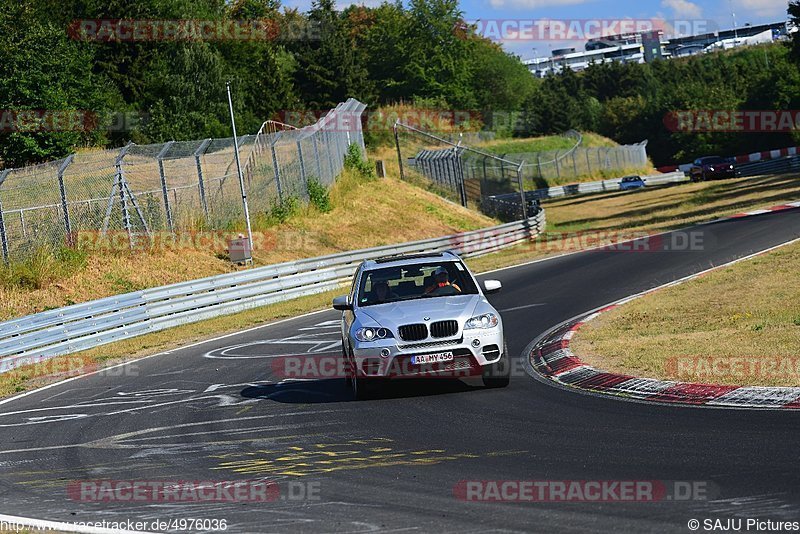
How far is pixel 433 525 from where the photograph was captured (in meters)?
6.20

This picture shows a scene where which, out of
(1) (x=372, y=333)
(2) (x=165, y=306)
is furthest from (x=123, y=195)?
(1) (x=372, y=333)

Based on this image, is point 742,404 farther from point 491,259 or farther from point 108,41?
point 108,41

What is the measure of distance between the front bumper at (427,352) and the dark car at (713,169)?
60.0 meters

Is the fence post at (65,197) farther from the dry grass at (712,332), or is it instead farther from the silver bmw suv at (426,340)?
the silver bmw suv at (426,340)

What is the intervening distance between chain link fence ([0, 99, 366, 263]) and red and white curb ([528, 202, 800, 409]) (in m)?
15.1

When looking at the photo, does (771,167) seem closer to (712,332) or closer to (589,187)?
(589,187)

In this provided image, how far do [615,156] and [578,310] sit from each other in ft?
233

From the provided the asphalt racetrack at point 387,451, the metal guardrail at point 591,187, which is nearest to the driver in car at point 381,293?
the asphalt racetrack at point 387,451

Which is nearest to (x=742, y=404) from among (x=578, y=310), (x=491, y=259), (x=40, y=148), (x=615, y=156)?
(x=578, y=310)

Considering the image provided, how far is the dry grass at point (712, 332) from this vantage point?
10750 mm

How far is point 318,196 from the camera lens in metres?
38.7

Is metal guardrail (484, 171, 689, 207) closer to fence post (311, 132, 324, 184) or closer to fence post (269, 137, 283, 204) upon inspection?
fence post (311, 132, 324, 184)

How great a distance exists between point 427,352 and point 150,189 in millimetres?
21203

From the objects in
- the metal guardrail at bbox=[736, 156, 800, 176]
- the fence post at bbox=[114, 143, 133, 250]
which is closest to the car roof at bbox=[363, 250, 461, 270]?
the fence post at bbox=[114, 143, 133, 250]
